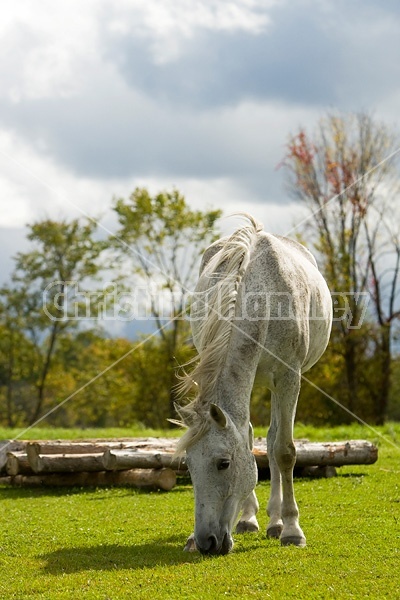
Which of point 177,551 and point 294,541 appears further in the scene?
point 294,541

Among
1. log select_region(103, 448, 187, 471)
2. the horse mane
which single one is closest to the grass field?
log select_region(103, 448, 187, 471)

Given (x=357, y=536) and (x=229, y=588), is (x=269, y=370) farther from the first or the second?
(x=229, y=588)

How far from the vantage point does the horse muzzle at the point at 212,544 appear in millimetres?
5426

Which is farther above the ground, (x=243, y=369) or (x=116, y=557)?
(x=243, y=369)

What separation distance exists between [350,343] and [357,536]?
64.6 feet

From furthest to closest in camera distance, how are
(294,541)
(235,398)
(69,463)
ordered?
(69,463) → (294,541) → (235,398)

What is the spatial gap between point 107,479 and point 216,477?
572 cm

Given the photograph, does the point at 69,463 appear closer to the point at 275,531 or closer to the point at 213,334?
the point at 275,531

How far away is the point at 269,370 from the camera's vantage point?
264 inches

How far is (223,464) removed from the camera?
5.52 metres

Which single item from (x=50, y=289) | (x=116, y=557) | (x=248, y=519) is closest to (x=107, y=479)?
(x=248, y=519)

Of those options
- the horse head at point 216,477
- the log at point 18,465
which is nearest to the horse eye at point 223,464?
the horse head at point 216,477

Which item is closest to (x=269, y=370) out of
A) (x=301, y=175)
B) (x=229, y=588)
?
(x=229, y=588)

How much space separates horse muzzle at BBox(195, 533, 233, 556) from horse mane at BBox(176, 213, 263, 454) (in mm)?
669
